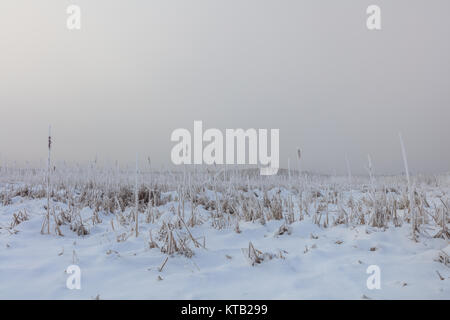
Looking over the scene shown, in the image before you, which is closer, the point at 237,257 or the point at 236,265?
the point at 236,265

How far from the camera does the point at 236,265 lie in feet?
8.02

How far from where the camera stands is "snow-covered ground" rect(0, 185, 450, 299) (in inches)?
75.4

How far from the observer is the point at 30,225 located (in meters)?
3.76

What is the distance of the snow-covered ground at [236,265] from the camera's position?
192 cm

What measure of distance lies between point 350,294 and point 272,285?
504mm
